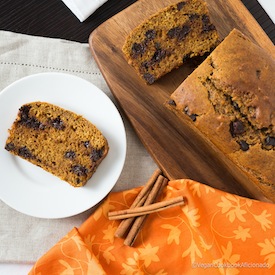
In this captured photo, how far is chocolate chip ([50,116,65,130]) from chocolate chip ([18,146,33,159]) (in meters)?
0.16

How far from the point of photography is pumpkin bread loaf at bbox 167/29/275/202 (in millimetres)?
2078

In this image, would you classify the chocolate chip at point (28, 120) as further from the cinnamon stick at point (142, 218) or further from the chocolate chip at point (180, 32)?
the chocolate chip at point (180, 32)

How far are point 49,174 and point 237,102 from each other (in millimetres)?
898

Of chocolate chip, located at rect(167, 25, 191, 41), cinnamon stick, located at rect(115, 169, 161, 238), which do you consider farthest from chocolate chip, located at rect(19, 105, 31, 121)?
chocolate chip, located at rect(167, 25, 191, 41)

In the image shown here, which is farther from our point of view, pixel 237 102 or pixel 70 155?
pixel 70 155

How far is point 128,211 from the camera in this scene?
2.25 metres

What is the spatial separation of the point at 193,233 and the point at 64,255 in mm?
607

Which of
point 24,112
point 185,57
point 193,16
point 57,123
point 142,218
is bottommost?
point 142,218

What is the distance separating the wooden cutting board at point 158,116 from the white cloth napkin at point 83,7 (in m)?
0.12

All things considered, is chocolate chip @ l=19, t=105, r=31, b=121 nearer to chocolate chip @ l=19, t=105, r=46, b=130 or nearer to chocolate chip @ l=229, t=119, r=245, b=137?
chocolate chip @ l=19, t=105, r=46, b=130

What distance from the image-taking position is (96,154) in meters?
2.17

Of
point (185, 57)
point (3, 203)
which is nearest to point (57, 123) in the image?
point (3, 203)

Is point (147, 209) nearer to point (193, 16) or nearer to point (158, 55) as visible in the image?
point (158, 55)

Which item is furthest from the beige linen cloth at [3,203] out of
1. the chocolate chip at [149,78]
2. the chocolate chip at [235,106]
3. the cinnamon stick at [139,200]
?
the chocolate chip at [235,106]
